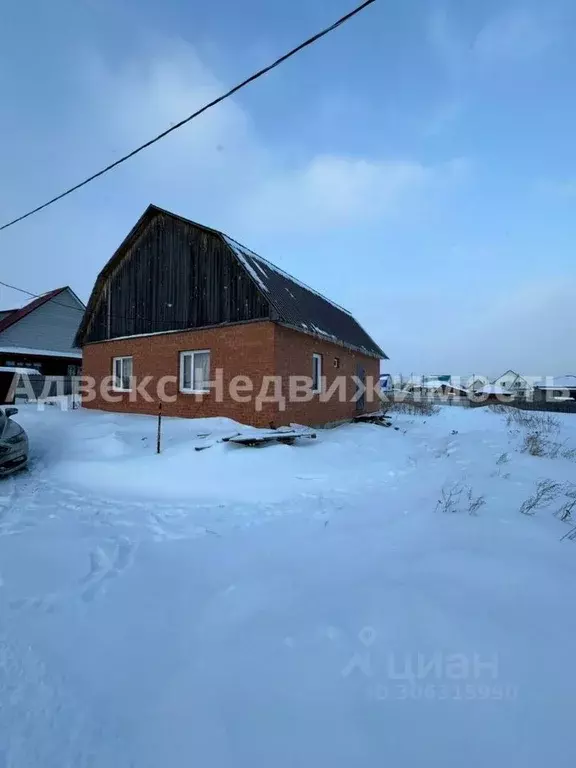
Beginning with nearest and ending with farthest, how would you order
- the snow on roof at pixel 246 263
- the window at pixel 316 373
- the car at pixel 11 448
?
the car at pixel 11 448 < the snow on roof at pixel 246 263 < the window at pixel 316 373

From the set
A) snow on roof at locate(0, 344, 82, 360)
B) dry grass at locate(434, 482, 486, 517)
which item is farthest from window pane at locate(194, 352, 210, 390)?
snow on roof at locate(0, 344, 82, 360)

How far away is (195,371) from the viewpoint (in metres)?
11.5

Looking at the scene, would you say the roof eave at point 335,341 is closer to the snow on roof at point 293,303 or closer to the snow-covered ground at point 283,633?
the snow on roof at point 293,303

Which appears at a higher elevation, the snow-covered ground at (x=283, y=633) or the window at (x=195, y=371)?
the window at (x=195, y=371)

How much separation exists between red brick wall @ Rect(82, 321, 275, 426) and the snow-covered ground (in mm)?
5265

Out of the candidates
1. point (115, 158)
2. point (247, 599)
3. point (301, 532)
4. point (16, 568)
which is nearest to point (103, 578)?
point (16, 568)

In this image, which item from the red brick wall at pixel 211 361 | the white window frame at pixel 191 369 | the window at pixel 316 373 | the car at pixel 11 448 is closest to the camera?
the car at pixel 11 448

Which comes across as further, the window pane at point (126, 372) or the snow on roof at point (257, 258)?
the window pane at point (126, 372)

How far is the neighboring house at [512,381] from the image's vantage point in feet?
216

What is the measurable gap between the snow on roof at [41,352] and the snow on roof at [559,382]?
210 feet

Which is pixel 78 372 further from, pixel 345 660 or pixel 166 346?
pixel 345 660

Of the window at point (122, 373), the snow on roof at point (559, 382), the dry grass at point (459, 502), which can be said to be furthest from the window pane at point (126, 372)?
the snow on roof at point (559, 382)

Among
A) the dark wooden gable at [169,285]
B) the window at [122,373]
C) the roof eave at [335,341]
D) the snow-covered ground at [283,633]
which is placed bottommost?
the snow-covered ground at [283,633]

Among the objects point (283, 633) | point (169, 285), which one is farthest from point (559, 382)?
point (283, 633)
